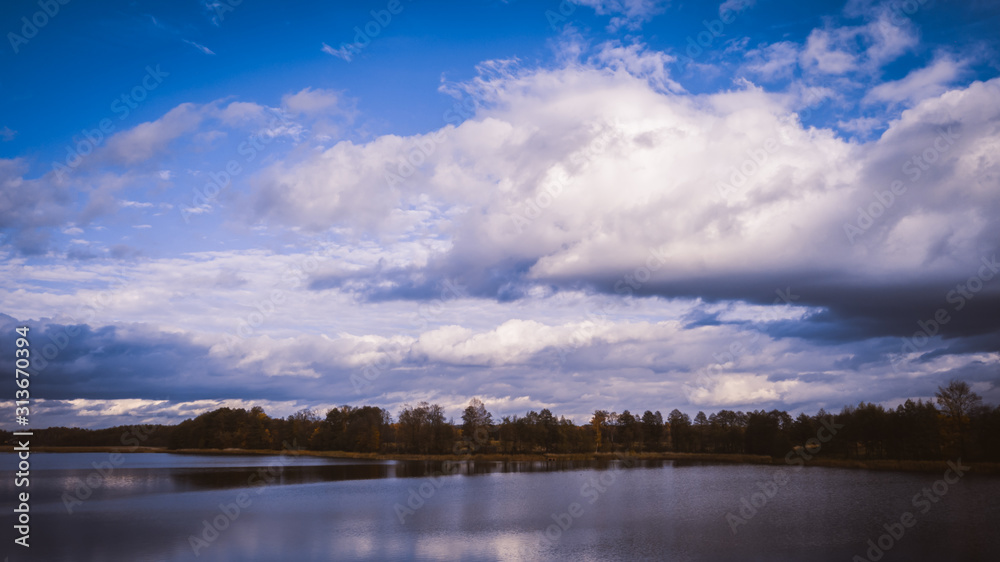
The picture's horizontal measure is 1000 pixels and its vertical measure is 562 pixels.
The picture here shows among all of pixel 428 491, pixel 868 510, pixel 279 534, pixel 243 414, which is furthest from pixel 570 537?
pixel 243 414

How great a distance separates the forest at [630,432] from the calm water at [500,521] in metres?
22.5

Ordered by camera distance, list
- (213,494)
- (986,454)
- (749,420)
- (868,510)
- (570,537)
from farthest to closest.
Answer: (749,420), (986,454), (213,494), (868,510), (570,537)

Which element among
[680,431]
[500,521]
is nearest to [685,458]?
[680,431]

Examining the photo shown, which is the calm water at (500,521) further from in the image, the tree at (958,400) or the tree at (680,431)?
the tree at (680,431)

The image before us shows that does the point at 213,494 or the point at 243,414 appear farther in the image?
the point at 243,414

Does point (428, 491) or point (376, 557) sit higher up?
point (376, 557)

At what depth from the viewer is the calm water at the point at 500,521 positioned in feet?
91.2

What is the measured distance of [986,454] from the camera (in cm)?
7444

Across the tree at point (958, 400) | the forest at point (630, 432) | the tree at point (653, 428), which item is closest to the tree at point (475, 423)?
the forest at point (630, 432)

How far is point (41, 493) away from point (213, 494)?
1708cm

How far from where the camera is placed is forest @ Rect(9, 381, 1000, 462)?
262ft

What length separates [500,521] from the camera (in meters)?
37.5

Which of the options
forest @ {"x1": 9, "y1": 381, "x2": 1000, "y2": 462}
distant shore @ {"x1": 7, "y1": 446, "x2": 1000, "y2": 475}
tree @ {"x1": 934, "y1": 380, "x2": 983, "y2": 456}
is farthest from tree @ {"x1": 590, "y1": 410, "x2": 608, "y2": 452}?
tree @ {"x1": 934, "y1": 380, "x2": 983, "y2": 456}

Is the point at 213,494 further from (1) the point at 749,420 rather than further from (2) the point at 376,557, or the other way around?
(1) the point at 749,420
